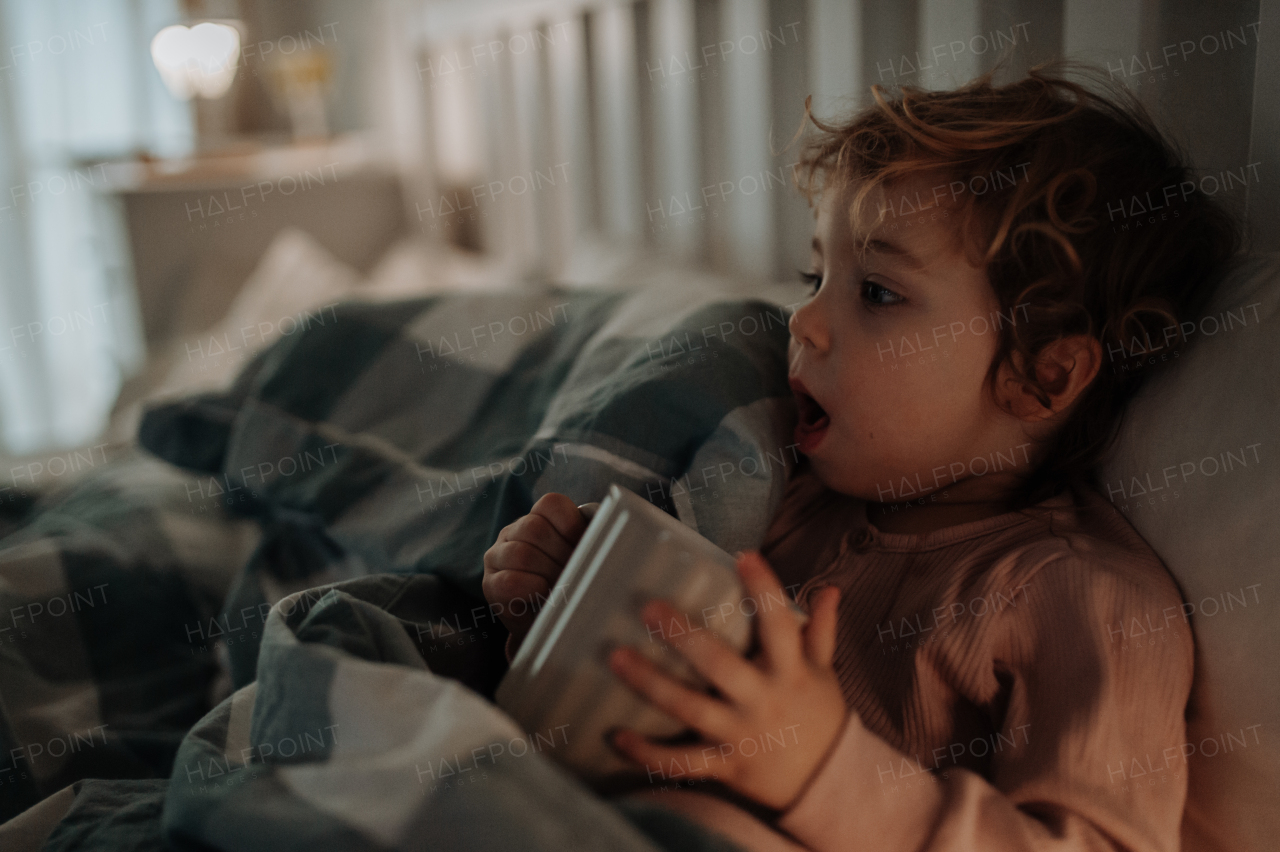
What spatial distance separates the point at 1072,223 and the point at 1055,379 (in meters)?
0.10

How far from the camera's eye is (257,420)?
951 millimetres

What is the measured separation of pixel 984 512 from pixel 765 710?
0.30 meters

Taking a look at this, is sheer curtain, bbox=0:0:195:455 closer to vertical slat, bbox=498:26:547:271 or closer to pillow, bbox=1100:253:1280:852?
vertical slat, bbox=498:26:547:271

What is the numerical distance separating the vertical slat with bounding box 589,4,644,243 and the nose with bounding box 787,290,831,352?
0.70 metres

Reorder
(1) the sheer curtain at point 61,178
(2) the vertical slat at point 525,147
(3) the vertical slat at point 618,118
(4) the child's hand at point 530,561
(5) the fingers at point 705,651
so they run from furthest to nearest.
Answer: (1) the sheer curtain at point 61,178 → (2) the vertical slat at point 525,147 → (3) the vertical slat at point 618,118 → (4) the child's hand at point 530,561 → (5) the fingers at point 705,651

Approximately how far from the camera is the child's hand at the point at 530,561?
59 centimetres

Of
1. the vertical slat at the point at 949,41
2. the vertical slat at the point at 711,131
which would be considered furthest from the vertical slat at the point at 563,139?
the vertical slat at the point at 949,41

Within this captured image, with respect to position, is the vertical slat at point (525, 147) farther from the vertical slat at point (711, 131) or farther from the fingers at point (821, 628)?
the fingers at point (821, 628)

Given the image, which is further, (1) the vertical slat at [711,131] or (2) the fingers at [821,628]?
(1) the vertical slat at [711,131]

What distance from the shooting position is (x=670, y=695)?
0.45 m

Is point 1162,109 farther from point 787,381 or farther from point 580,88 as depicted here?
point 580,88

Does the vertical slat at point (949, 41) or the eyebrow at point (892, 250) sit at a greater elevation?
the vertical slat at point (949, 41)

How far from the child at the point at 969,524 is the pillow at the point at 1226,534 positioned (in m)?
0.02

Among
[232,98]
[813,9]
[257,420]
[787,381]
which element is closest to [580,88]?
[813,9]
